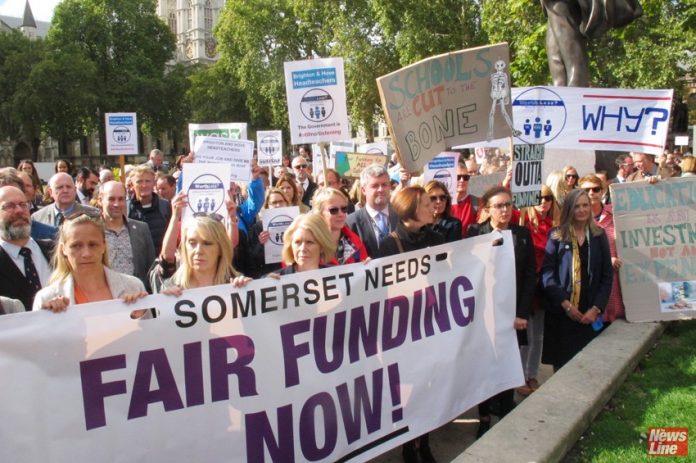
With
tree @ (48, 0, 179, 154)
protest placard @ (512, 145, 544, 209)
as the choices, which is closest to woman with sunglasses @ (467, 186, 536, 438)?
protest placard @ (512, 145, 544, 209)

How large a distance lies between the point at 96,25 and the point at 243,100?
13.2 metres

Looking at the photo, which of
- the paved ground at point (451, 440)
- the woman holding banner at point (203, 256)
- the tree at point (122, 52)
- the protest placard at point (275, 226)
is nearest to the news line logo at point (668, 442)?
the paved ground at point (451, 440)

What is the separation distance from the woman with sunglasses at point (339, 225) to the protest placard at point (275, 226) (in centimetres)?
85

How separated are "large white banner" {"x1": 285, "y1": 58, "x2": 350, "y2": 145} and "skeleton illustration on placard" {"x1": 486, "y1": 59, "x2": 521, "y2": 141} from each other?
4.75ft

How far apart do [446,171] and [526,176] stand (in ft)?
3.84

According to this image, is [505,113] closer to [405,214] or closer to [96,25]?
[405,214]

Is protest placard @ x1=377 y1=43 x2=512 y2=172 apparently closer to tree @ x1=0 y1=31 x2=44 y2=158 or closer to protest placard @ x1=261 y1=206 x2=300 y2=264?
protest placard @ x1=261 y1=206 x2=300 y2=264

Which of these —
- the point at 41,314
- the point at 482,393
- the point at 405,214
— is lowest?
the point at 482,393

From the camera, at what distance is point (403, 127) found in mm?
4703

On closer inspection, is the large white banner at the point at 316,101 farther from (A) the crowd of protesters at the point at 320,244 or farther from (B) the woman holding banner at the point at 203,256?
(B) the woman holding banner at the point at 203,256

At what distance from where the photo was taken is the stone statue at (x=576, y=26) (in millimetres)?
9188

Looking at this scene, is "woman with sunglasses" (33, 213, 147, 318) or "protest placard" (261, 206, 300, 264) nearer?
"woman with sunglasses" (33, 213, 147, 318)

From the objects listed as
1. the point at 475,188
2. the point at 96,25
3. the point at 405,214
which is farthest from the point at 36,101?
the point at 405,214

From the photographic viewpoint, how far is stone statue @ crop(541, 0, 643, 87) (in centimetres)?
919
